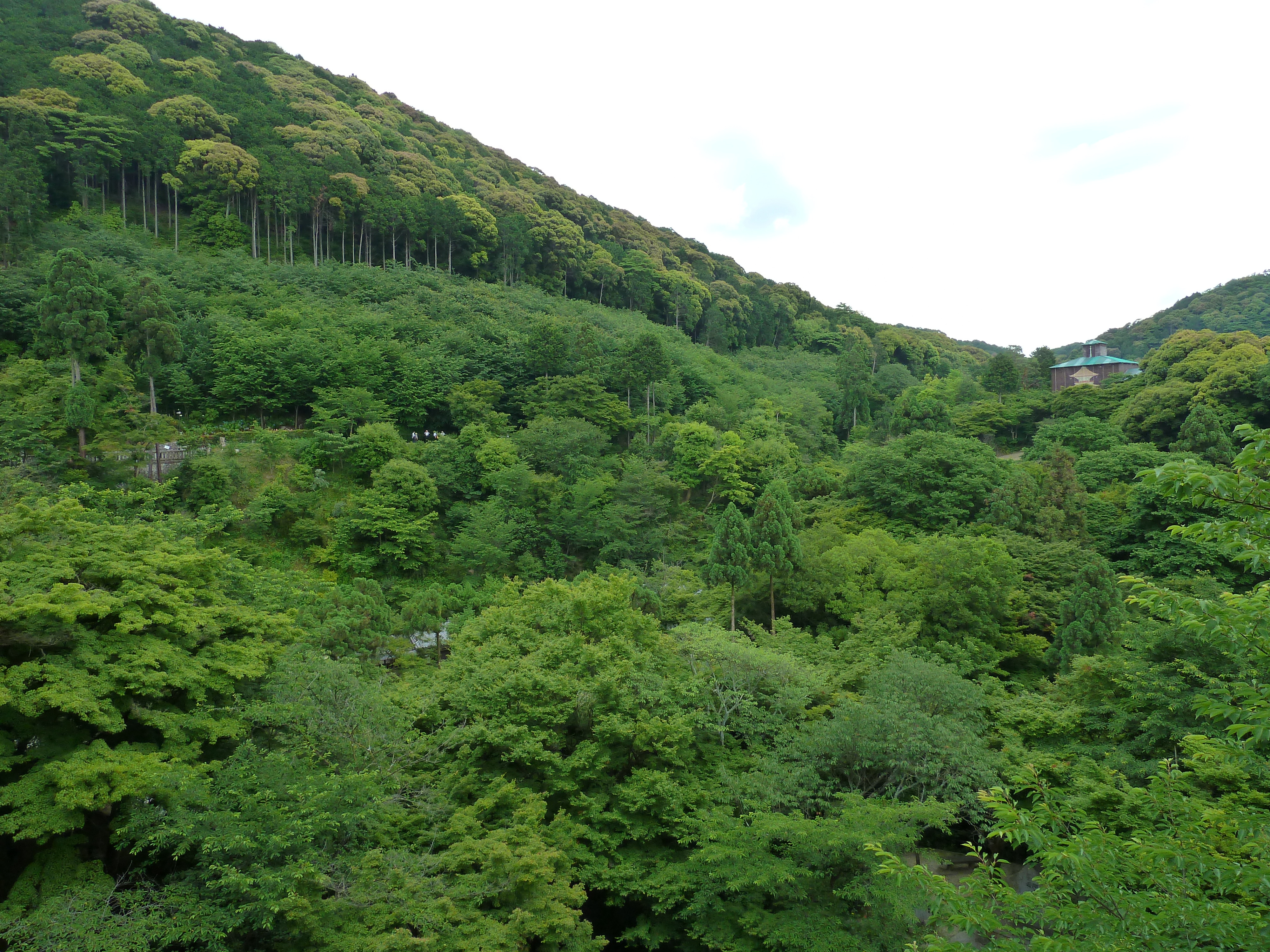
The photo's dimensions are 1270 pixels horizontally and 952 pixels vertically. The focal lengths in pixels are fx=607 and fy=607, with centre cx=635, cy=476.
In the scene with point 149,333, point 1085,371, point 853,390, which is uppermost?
point 1085,371

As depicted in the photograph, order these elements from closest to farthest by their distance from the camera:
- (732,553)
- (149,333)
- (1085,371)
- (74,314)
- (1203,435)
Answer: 1. (732,553)
2. (74,314)
3. (149,333)
4. (1203,435)
5. (1085,371)

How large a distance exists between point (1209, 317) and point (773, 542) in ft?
292

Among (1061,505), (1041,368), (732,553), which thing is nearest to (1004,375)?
(1041,368)

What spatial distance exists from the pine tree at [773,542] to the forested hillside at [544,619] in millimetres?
284

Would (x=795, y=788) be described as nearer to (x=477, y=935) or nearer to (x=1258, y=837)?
(x=477, y=935)

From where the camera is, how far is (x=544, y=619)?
16.0m

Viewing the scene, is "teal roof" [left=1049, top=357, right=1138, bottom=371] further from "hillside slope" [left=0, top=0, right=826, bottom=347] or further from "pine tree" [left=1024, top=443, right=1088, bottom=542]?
"pine tree" [left=1024, top=443, right=1088, bottom=542]

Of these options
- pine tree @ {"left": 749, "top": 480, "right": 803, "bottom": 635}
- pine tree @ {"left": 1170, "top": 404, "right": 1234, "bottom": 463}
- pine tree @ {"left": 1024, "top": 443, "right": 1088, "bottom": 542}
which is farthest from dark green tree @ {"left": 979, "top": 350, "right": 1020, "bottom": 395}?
pine tree @ {"left": 749, "top": 480, "right": 803, "bottom": 635}

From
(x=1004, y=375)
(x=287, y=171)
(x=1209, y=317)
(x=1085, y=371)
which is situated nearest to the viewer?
(x=287, y=171)

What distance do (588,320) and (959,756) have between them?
4231cm

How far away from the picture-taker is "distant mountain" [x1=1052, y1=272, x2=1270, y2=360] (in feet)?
Result: 237

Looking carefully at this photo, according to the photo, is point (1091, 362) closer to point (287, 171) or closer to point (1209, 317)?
point (1209, 317)

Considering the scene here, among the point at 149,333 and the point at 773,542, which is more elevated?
the point at 149,333

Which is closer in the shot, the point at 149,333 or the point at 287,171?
the point at 149,333
